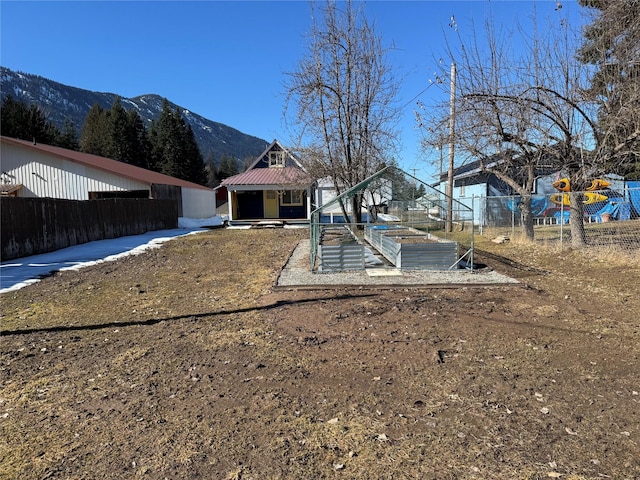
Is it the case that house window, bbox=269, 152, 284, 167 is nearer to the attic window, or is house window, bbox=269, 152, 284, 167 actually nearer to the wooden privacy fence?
the attic window

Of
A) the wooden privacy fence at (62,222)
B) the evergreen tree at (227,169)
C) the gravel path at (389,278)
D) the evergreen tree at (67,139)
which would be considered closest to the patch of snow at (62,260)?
the wooden privacy fence at (62,222)

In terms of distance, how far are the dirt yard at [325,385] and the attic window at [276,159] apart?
22.2m

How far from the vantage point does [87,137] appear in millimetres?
57625

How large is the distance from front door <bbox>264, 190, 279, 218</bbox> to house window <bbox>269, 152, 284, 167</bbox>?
6.89 ft

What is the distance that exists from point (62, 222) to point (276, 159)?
16.8 meters

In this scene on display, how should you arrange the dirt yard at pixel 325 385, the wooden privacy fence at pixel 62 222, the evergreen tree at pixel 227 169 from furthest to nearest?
the evergreen tree at pixel 227 169
the wooden privacy fence at pixel 62 222
the dirt yard at pixel 325 385

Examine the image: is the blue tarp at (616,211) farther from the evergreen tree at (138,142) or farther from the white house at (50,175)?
the evergreen tree at (138,142)

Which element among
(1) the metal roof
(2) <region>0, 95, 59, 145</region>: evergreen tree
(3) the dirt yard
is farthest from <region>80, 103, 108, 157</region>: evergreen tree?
(3) the dirt yard

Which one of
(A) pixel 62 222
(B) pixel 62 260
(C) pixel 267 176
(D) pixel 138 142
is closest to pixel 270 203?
(C) pixel 267 176

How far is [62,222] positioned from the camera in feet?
45.9

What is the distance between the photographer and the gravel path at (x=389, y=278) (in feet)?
24.4

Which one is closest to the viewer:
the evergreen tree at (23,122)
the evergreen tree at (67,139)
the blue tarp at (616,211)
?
the blue tarp at (616,211)

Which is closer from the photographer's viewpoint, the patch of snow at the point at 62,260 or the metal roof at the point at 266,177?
the patch of snow at the point at 62,260

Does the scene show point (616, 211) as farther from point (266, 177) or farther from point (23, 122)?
point (23, 122)
